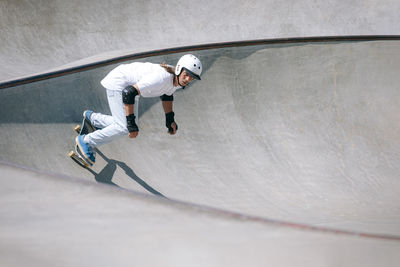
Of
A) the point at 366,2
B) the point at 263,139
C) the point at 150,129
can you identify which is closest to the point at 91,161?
the point at 150,129

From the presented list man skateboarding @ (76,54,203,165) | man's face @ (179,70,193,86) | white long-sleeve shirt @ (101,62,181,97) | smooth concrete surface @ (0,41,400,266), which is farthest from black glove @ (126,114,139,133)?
smooth concrete surface @ (0,41,400,266)

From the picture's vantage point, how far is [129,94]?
13.0 feet

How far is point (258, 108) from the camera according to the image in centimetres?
599

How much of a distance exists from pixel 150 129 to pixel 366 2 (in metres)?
6.78

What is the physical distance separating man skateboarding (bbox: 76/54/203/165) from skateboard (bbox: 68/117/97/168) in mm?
80

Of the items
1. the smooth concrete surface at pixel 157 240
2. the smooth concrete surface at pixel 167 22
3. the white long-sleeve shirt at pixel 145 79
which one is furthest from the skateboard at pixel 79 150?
the smooth concrete surface at pixel 167 22

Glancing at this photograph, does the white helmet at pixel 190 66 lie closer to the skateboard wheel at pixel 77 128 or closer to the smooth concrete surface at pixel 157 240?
the skateboard wheel at pixel 77 128

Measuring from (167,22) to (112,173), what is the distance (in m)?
5.59

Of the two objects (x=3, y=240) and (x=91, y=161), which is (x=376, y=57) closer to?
(x=91, y=161)

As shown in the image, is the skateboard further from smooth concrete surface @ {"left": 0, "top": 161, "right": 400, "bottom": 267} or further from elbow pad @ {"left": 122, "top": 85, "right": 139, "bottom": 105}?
smooth concrete surface @ {"left": 0, "top": 161, "right": 400, "bottom": 267}

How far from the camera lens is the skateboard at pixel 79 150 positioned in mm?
4531

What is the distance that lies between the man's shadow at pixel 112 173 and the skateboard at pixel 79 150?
0.13m

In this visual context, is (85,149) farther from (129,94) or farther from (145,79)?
(145,79)

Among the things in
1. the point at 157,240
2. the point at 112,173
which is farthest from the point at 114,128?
the point at 157,240
